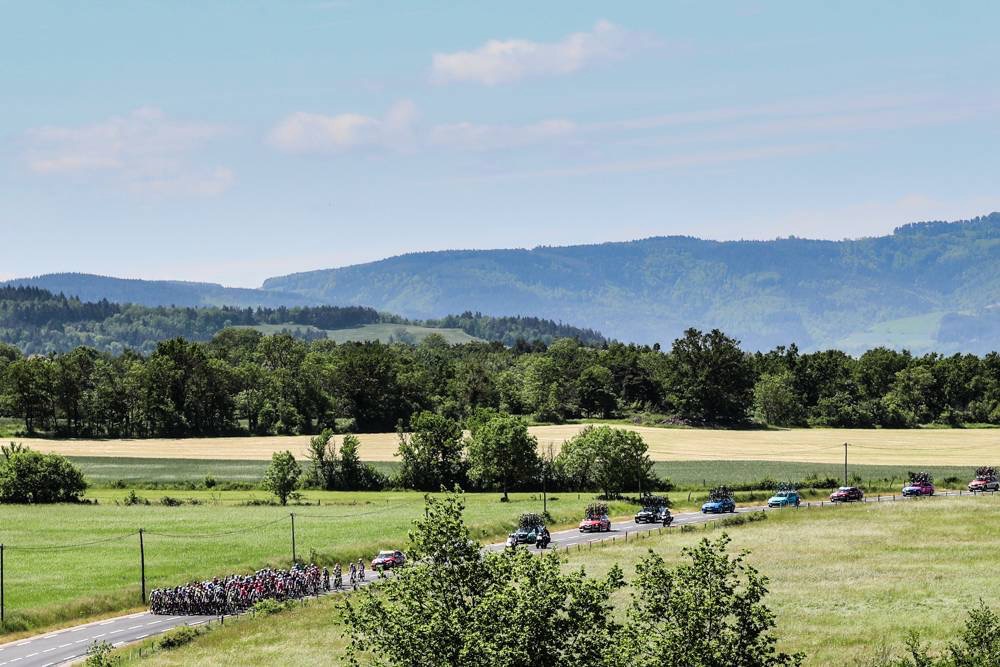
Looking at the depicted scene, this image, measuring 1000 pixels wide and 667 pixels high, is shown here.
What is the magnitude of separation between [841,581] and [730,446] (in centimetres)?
10141

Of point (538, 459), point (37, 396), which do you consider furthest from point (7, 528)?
point (37, 396)

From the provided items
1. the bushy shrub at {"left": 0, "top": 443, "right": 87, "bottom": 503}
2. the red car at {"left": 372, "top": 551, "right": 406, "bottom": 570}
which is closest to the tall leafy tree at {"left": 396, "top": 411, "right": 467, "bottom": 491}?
the bushy shrub at {"left": 0, "top": 443, "right": 87, "bottom": 503}

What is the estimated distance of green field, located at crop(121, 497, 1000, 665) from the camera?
175 ft

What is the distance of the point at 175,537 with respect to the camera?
296 ft

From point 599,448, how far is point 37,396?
111 meters

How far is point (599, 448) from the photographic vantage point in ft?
393

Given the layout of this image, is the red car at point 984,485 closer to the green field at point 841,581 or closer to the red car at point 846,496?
the green field at point 841,581

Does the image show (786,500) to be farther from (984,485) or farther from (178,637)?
(178,637)

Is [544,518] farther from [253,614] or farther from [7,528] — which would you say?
[7,528]

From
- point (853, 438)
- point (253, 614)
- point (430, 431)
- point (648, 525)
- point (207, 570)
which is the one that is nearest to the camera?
point (253, 614)

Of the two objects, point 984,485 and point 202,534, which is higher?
point 984,485

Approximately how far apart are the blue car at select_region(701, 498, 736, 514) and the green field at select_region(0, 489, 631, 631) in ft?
27.5

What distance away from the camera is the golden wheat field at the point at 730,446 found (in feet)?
490

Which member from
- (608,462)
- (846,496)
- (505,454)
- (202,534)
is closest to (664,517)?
(846,496)
